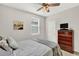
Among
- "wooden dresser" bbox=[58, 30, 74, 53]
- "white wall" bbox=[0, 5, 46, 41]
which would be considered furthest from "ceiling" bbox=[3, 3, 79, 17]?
"wooden dresser" bbox=[58, 30, 74, 53]

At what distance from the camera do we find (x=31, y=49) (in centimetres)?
155

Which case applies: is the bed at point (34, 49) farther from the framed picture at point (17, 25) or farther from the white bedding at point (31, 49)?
the framed picture at point (17, 25)

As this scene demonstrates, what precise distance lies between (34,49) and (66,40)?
534 millimetres

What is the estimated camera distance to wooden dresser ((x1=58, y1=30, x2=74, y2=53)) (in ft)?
5.08

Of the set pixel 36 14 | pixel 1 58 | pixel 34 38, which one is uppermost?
pixel 36 14

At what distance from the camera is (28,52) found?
1.52 metres

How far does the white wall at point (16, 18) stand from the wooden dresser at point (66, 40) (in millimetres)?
274

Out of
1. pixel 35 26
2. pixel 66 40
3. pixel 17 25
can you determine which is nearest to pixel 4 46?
pixel 17 25

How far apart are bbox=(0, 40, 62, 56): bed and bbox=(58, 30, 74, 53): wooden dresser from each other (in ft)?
0.39

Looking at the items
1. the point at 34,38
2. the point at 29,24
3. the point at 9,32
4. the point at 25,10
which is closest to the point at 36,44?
the point at 34,38

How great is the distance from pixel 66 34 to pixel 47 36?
0.31 m

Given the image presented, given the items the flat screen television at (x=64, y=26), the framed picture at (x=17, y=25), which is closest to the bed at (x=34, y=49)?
the framed picture at (x=17, y=25)

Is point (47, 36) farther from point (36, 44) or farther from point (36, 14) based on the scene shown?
point (36, 14)

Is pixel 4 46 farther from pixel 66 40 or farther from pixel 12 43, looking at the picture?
pixel 66 40
